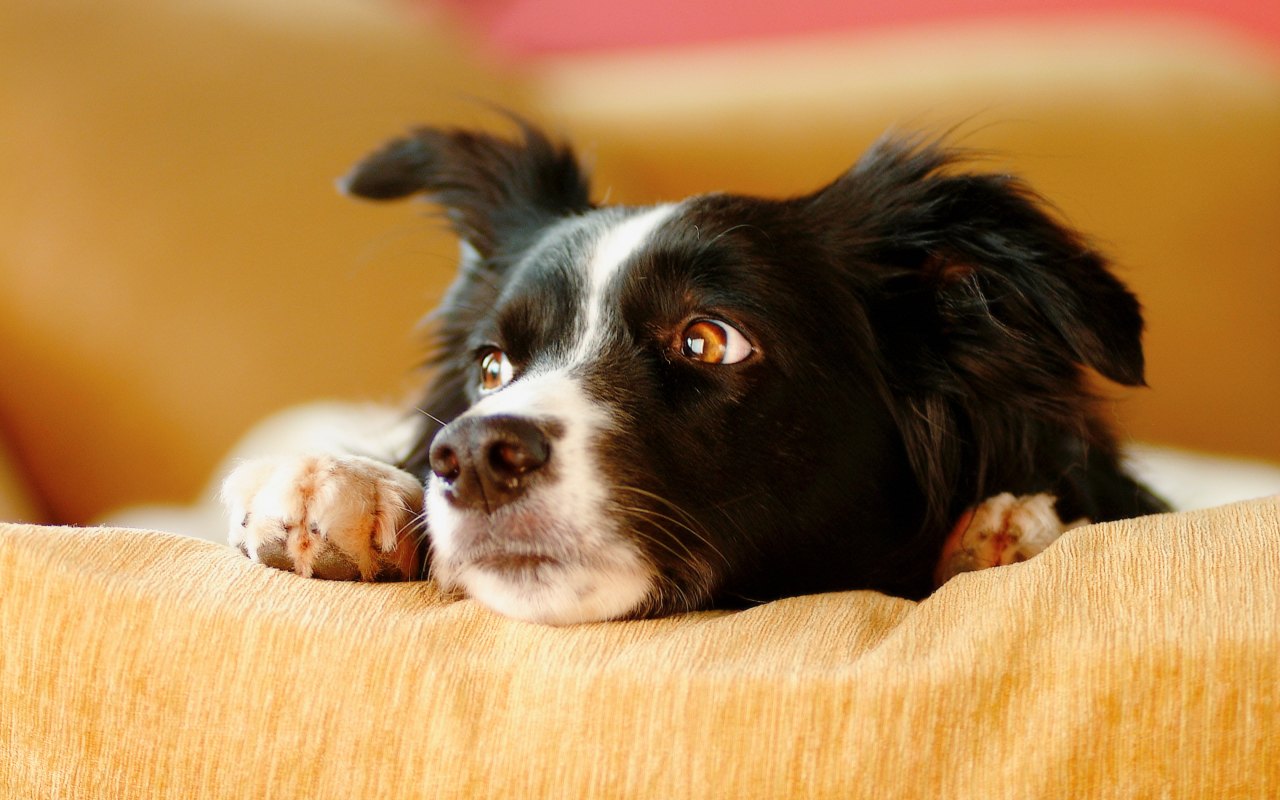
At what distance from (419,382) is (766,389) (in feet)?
4.49

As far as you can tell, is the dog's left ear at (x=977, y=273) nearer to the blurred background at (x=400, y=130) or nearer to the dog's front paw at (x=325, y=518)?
the blurred background at (x=400, y=130)

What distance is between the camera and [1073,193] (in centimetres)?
381

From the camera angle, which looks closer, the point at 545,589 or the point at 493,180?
the point at 545,589

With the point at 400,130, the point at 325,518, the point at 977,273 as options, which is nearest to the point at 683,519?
the point at 325,518

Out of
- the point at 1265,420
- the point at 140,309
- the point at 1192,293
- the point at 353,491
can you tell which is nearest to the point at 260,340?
the point at 140,309

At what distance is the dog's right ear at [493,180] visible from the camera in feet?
7.47

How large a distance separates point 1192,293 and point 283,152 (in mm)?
3061

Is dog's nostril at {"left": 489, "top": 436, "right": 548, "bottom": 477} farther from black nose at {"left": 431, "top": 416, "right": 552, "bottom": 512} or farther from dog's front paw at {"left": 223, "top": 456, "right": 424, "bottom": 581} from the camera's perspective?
dog's front paw at {"left": 223, "top": 456, "right": 424, "bottom": 581}

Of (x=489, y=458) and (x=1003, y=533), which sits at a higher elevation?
(x=489, y=458)

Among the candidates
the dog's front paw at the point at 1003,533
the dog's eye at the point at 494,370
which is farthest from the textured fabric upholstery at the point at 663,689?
the dog's eye at the point at 494,370

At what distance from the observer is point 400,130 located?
346cm

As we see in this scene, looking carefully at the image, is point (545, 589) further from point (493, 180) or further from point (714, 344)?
point (493, 180)

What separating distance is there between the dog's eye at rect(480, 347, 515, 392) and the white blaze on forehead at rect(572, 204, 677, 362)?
20 cm

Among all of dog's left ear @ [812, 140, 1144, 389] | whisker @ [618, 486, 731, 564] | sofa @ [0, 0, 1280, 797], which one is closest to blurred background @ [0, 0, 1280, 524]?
sofa @ [0, 0, 1280, 797]
